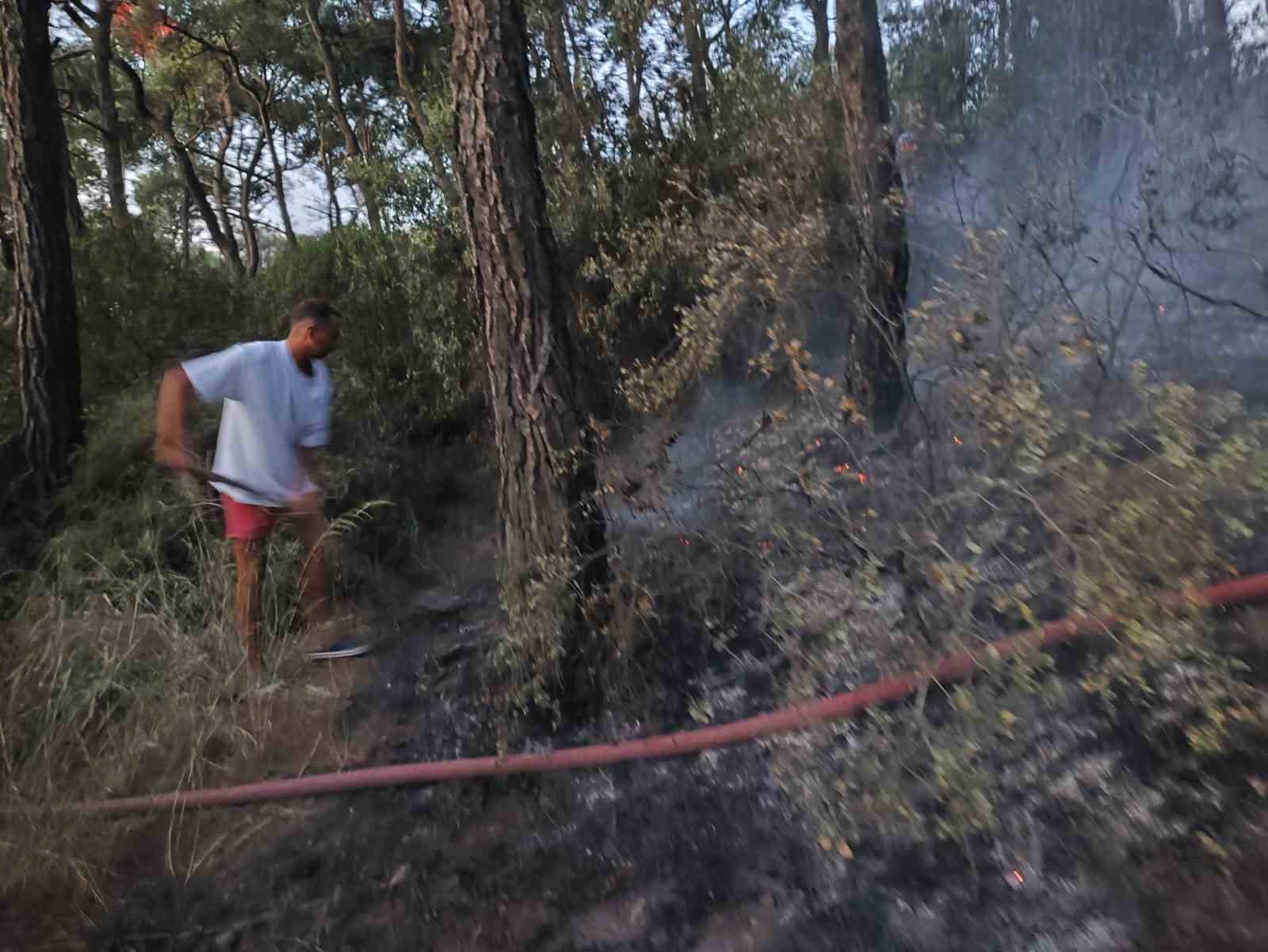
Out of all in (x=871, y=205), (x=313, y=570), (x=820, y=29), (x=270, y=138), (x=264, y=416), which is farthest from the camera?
(x=270, y=138)

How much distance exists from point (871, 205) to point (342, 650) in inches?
140

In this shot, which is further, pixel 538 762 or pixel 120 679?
pixel 120 679

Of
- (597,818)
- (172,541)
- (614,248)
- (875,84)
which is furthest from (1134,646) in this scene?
(614,248)

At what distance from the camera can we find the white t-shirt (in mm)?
→ 3980

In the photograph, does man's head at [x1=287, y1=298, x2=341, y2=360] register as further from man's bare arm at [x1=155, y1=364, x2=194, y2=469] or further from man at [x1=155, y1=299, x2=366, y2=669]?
man's bare arm at [x1=155, y1=364, x2=194, y2=469]

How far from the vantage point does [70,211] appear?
28.7ft

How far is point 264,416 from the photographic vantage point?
408 centimetres

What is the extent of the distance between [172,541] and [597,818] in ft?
10.4

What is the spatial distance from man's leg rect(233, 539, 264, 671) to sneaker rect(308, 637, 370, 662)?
35cm

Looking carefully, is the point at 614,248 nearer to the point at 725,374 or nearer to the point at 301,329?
the point at 725,374

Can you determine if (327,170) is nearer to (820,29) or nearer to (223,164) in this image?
(223,164)

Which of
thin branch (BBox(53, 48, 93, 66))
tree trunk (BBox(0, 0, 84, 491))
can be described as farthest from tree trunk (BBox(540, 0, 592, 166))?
thin branch (BBox(53, 48, 93, 66))

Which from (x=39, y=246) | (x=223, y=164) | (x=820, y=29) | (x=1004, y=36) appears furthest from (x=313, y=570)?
(x=223, y=164)

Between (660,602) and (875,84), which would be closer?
(660,602)
